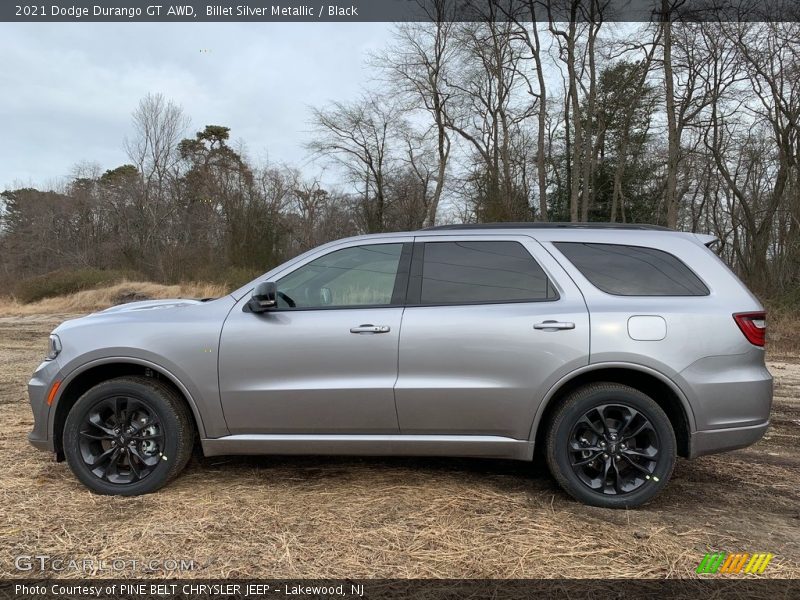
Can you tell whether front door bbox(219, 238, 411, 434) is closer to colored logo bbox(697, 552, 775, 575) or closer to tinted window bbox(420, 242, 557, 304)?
tinted window bbox(420, 242, 557, 304)

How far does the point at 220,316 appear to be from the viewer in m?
3.70

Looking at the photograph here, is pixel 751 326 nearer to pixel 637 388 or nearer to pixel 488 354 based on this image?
pixel 637 388

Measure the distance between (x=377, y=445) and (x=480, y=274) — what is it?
1311 millimetres

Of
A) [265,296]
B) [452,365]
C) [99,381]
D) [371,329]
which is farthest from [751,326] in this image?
[99,381]

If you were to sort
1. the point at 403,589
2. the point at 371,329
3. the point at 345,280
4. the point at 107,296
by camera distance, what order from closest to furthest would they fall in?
the point at 403,589 < the point at 371,329 < the point at 345,280 < the point at 107,296

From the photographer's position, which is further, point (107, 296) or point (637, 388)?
point (107, 296)

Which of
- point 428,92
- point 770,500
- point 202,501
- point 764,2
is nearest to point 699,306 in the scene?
point 770,500

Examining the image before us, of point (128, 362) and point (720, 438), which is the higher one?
point (128, 362)

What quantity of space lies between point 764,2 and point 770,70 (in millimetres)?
2206

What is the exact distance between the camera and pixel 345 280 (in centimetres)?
382

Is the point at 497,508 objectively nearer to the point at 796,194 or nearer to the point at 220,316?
the point at 220,316

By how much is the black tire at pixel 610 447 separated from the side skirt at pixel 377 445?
25 centimetres

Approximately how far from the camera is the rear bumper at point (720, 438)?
3.41 metres

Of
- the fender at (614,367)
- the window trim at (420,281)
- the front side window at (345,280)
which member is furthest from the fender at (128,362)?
the fender at (614,367)
